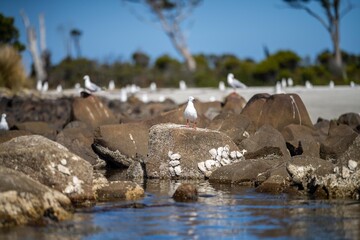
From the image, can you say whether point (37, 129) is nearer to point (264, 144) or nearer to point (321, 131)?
point (264, 144)

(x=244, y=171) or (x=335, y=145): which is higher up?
(x=335, y=145)

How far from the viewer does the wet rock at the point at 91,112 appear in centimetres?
2014

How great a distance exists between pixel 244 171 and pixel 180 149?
1245mm

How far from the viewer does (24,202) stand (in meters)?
9.84

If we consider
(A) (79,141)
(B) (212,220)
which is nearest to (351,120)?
(A) (79,141)

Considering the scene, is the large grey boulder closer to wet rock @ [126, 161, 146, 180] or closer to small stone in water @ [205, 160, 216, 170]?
small stone in water @ [205, 160, 216, 170]

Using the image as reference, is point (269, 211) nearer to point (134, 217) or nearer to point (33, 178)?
point (134, 217)

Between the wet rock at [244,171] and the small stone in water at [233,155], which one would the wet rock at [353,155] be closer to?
the wet rock at [244,171]

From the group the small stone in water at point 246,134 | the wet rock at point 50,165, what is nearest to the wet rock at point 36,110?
the small stone in water at point 246,134

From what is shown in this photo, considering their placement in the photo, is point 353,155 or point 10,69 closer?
point 353,155

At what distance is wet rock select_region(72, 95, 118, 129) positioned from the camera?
20.1 m

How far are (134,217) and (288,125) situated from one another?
7.46 metres

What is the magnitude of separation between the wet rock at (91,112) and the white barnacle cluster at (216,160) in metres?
6.03

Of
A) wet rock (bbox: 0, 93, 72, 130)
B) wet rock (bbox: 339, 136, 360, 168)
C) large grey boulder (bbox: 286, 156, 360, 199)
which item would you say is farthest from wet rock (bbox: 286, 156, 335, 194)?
wet rock (bbox: 0, 93, 72, 130)
